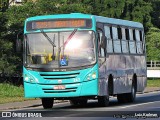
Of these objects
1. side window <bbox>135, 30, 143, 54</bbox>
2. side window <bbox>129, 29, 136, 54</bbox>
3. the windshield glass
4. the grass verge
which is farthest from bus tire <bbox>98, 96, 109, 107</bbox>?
the grass verge

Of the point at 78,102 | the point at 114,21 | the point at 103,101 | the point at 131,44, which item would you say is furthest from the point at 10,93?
the point at 103,101

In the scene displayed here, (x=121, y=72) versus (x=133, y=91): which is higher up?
(x=121, y=72)

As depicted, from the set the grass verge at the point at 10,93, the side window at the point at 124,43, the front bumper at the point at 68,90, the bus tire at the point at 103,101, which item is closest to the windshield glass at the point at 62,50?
the front bumper at the point at 68,90

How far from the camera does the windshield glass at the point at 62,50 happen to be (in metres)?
22.8

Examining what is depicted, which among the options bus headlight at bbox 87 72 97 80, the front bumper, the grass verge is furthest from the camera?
the grass verge

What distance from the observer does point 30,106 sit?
26.1m

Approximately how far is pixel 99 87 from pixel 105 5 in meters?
57.3

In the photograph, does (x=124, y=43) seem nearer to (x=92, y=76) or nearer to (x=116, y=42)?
(x=116, y=42)

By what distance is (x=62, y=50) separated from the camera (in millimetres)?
22922

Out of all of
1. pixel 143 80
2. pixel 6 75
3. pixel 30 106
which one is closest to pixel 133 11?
pixel 6 75

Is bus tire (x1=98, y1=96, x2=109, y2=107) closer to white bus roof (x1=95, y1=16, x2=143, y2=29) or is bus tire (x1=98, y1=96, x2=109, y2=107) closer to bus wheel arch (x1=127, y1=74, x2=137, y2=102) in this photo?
white bus roof (x1=95, y1=16, x2=143, y2=29)

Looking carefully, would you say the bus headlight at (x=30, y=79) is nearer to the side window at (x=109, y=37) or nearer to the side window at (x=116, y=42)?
the side window at (x=109, y=37)

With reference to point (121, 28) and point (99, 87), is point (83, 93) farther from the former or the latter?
point (121, 28)

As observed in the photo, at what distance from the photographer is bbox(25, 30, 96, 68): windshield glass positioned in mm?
22844
